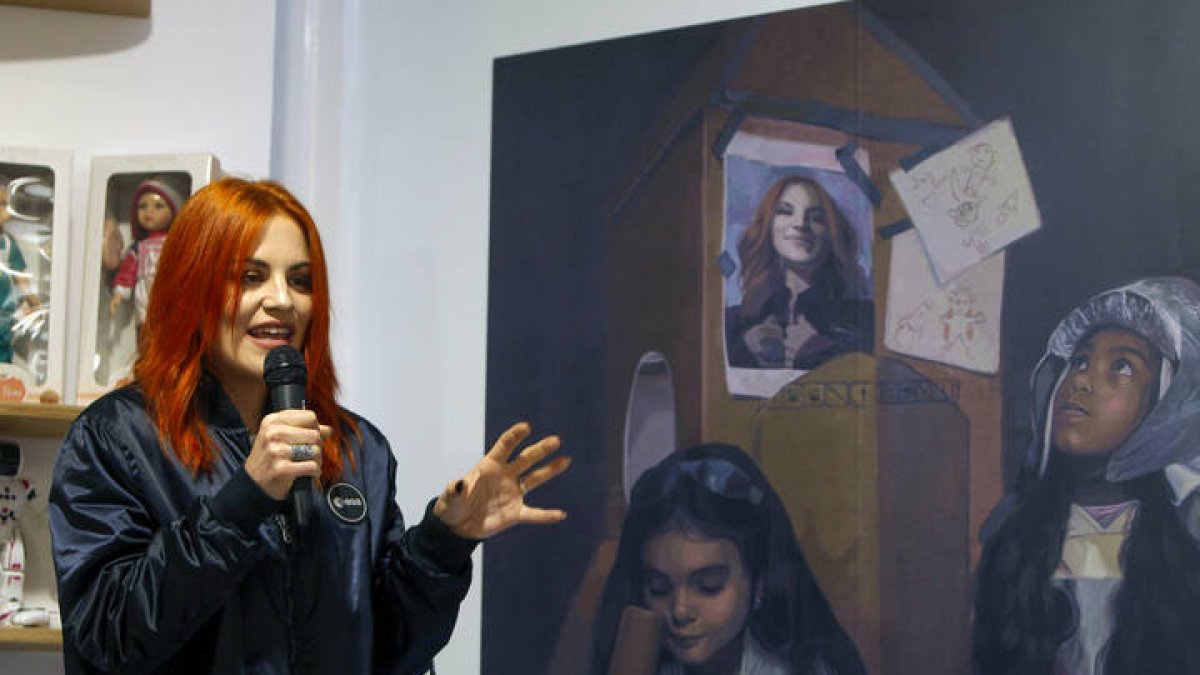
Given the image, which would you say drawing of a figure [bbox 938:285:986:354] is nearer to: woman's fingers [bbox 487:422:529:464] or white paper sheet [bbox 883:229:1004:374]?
white paper sheet [bbox 883:229:1004:374]

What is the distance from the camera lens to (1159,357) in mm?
2127

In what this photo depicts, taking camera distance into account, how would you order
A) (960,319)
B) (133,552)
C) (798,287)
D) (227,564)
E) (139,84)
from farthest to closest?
(139,84) < (798,287) < (960,319) < (133,552) < (227,564)

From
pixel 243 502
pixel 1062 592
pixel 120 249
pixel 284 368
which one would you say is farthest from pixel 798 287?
pixel 120 249

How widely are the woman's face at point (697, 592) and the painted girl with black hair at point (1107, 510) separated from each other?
423 mm

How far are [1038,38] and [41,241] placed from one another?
1855 mm

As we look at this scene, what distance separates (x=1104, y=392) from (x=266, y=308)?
4.15ft

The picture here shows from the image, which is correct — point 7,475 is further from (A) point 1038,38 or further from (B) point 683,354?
(A) point 1038,38

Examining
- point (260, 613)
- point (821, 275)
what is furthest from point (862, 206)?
point (260, 613)

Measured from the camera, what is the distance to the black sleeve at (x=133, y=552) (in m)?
1.58

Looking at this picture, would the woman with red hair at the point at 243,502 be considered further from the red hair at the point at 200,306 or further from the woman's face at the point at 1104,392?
the woman's face at the point at 1104,392

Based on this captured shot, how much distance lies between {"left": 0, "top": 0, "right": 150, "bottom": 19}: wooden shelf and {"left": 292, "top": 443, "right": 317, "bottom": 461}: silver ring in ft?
4.89

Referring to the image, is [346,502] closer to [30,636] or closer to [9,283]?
[30,636]

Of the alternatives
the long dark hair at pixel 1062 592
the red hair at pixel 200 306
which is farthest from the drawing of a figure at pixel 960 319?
the red hair at pixel 200 306

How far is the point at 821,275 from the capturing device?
2.43 m
